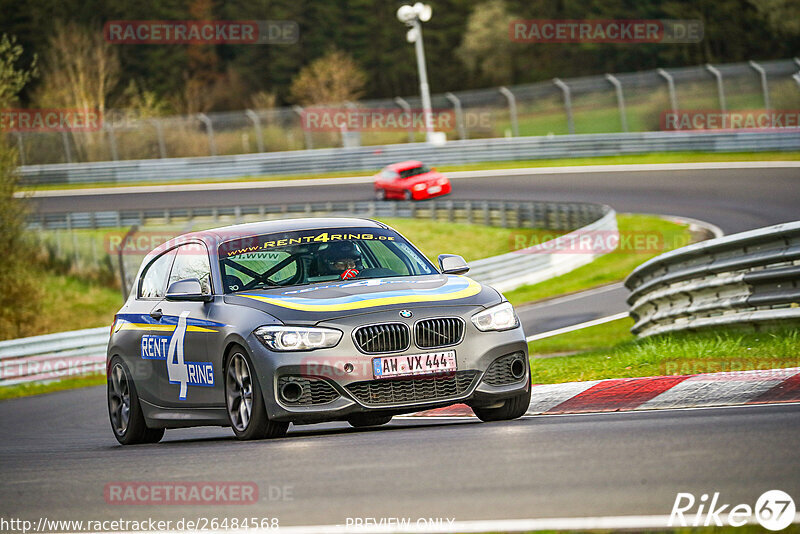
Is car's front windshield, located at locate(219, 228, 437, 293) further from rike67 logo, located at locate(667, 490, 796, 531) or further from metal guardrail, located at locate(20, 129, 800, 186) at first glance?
metal guardrail, located at locate(20, 129, 800, 186)

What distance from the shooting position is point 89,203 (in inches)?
1992

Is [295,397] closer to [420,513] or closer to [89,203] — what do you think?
[420,513]

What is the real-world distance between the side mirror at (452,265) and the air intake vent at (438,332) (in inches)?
46.4

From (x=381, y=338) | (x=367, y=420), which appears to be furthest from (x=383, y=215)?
(x=381, y=338)

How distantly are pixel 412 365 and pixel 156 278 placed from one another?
3.12m

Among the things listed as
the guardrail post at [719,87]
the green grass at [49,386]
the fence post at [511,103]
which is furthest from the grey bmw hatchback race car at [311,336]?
the fence post at [511,103]

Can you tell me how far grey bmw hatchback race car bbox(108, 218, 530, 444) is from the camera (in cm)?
797

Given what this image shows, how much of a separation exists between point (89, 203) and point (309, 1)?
194ft

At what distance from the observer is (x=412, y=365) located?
8000 millimetres

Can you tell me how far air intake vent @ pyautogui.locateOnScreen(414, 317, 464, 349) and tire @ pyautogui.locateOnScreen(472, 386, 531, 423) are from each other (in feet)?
2.26

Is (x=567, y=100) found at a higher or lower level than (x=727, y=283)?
higher

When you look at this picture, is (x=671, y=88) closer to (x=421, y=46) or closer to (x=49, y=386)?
(x=421, y=46)

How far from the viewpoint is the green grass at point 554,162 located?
39312 millimetres

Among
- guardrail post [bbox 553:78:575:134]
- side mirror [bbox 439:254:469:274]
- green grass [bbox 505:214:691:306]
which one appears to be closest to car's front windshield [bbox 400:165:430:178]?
guardrail post [bbox 553:78:575:134]
